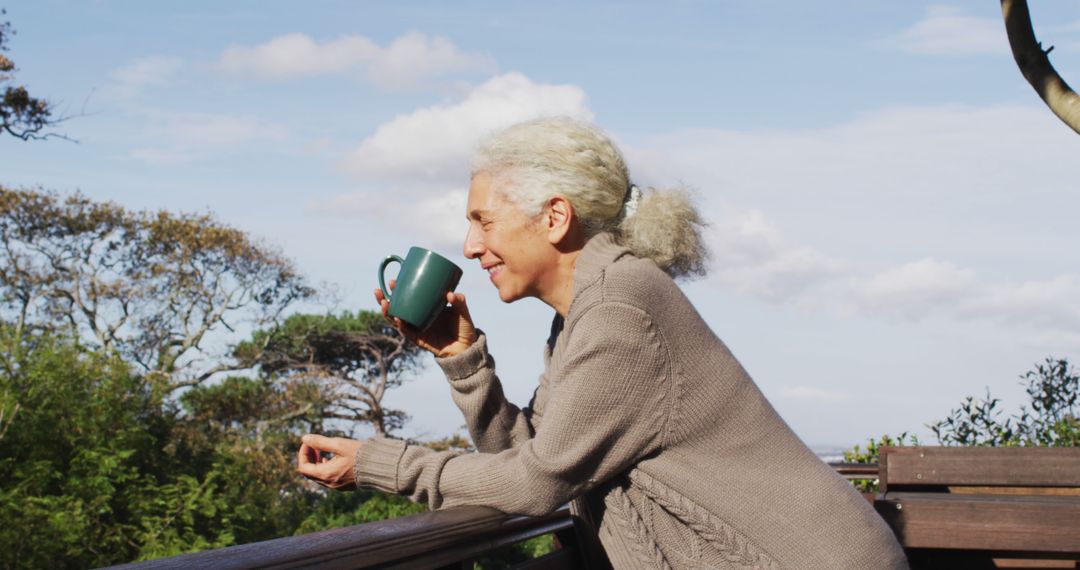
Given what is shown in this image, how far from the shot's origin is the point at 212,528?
263 inches

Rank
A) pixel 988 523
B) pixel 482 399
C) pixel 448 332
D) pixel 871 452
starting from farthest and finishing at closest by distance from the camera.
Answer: pixel 871 452, pixel 988 523, pixel 448 332, pixel 482 399

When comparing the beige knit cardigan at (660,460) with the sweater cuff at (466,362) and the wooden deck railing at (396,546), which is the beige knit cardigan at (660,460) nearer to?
the wooden deck railing at (396,546)

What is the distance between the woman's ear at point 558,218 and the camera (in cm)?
180

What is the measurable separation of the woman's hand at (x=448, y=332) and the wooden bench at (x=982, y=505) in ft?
3.75

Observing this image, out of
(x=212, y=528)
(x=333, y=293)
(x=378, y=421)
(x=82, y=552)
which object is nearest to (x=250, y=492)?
(x=212, y=528)

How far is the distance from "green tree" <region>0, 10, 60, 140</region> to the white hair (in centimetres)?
883

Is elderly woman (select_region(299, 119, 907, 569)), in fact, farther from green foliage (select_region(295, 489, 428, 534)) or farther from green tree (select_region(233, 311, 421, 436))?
green tree (select_region(233, 311, 421, 436))

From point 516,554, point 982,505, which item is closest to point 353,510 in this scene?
point 516,554

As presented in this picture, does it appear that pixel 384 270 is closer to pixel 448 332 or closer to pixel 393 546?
pixel 448 332

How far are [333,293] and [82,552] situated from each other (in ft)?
42.3

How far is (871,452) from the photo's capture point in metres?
5.57

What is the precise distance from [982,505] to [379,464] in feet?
5.10

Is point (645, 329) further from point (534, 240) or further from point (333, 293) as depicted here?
point (333, 293)

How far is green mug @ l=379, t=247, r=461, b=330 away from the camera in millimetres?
2004
